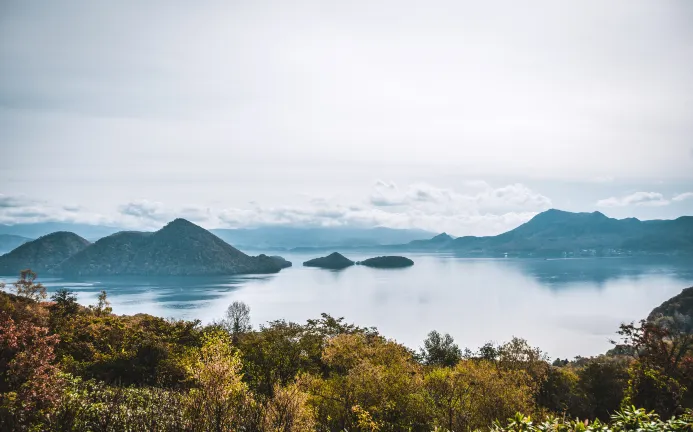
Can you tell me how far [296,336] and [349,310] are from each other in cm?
10338

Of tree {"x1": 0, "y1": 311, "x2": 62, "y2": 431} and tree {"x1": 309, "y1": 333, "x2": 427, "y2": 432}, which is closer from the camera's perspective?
tree {"x1": 0, "y1": 311, "x2": 62, "y2": 431}

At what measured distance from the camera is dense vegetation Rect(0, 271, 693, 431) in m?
15.7

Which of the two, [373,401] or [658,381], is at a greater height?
[373,401]

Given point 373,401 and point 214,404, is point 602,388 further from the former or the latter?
point 214,404

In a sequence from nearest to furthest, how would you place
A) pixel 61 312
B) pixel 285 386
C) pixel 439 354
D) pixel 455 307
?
pixel 285 386
pixel 61 312
pixel 439 354
pixel 455 307

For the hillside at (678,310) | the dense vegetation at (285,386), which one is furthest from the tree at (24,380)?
the hillside at (678,310)

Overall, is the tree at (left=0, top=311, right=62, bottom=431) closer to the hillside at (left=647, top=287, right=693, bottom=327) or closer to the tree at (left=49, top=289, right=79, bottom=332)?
the tree at (left=49, top=289, right=79, bottom=332)

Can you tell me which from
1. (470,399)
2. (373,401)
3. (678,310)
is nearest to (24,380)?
(373,401)

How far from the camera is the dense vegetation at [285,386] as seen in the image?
51.5 feet

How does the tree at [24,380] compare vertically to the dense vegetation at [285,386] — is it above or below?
above

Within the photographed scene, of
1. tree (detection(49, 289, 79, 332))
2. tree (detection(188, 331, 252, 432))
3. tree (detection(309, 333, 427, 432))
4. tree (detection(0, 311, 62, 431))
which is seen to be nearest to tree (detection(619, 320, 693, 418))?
tree (detection(309, 333, 427, 432))

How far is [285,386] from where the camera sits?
33.1m

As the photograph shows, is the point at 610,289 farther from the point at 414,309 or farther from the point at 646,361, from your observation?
the point at 646,361

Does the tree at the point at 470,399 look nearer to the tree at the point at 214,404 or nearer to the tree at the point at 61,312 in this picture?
the tree at the point at 214,404
